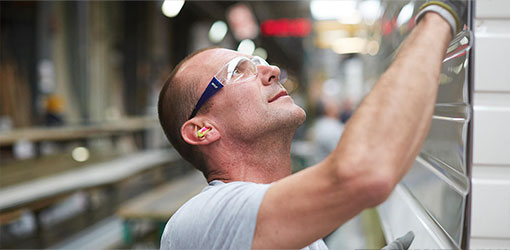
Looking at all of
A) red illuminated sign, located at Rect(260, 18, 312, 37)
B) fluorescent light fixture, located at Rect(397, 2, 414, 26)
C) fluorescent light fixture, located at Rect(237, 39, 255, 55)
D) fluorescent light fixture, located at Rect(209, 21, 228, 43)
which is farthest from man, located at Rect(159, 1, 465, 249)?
red illuminated sign, located at Rect(260, 18, 312, 37)

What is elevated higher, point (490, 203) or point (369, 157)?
point (369, 157)

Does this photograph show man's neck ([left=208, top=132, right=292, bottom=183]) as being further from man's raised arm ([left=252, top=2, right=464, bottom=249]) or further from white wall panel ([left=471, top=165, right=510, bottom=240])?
white wall panel ([left=471, top=165, right=510, bottom=240])

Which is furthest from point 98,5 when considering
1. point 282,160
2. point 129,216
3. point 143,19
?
point 282,160

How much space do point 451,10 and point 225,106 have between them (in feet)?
2.04

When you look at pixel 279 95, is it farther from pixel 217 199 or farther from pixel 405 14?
pixel 405 14

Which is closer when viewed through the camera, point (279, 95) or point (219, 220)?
point (219, 220)

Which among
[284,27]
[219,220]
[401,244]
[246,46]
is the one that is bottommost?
[401,244]

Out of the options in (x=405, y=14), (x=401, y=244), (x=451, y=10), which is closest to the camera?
(x=451, y=10)

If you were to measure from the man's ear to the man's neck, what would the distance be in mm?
34

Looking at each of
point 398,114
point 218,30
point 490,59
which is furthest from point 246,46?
point 398,114

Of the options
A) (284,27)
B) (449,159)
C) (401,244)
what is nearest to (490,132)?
(449,159)

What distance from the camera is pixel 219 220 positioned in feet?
3.16

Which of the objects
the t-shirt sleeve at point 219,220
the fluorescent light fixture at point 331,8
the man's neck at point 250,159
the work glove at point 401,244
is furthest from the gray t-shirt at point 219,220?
the fluorescent light fixture at point 331,8

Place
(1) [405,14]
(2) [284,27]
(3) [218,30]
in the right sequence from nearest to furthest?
(1) [405,14]
(3) [218,30]
(2) [284,27]
